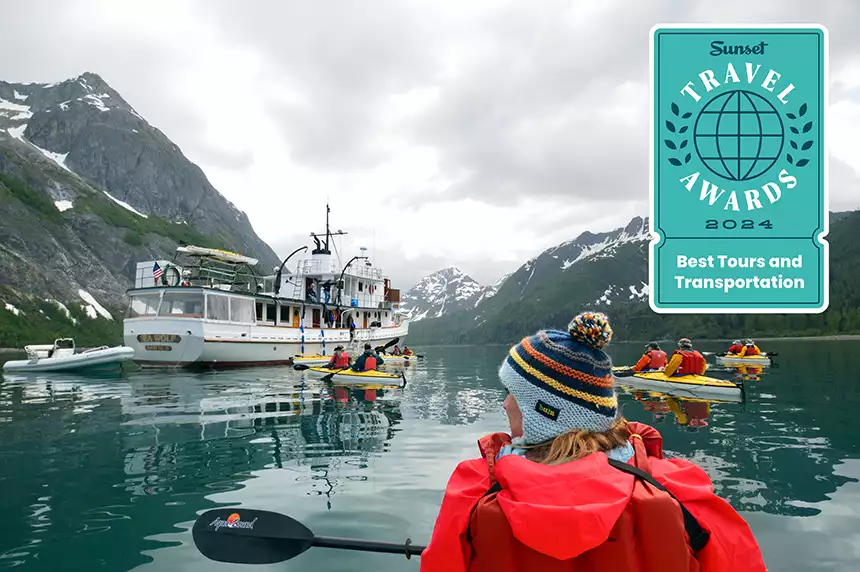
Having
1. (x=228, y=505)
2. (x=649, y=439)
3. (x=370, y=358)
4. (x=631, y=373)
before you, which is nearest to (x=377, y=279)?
(x=370, y=358)

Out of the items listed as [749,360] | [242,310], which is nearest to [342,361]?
[242,310]

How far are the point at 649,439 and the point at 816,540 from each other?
21.7 ft

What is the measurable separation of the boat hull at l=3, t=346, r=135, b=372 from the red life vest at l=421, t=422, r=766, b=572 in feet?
125

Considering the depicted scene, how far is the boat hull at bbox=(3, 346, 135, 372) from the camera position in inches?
1380

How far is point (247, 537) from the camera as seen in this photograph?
4938mm

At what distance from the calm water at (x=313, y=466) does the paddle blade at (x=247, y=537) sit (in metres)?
2.18

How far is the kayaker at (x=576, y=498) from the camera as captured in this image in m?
2.25

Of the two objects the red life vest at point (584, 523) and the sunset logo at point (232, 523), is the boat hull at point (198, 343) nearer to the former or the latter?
the sunset logo at point (232, 523)

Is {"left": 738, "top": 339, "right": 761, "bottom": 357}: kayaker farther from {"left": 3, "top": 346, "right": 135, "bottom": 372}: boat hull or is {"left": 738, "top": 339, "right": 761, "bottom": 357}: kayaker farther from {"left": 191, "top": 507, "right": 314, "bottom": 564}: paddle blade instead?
{"left": 191, "top": 507, "right": 314, "bottom": 564}: paddle blade

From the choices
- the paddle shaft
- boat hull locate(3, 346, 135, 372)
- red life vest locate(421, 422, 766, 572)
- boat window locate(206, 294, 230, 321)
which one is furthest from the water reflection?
boat window locate(206, 294, 230, 321)

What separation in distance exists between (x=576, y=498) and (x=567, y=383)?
2.50 ft

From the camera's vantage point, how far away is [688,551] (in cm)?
235

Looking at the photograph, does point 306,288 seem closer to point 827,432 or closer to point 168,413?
point 168,413

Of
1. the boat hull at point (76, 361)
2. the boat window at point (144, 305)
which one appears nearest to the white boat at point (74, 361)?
the boat hull at point (76, 361)
